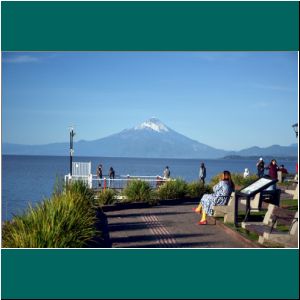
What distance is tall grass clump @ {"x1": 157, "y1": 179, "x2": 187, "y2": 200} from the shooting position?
59.3ft

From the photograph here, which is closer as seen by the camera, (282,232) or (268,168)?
(282,232)

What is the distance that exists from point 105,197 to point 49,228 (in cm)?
773

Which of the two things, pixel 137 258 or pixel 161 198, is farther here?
pixel 161 198

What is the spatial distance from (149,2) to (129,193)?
9.51 metres

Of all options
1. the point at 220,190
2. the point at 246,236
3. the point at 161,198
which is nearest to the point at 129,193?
the point at 161,198

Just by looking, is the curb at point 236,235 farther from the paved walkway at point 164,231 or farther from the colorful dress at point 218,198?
the colorful dress at point 218,198

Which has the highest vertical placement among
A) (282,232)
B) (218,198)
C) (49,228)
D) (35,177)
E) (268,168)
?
(268,168)

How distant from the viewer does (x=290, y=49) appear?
8305 millimetres

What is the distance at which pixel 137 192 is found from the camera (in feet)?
56.1

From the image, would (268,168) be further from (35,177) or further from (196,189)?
(35,177)

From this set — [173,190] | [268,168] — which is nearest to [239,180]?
[268,168]

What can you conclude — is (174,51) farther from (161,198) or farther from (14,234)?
(161,198)

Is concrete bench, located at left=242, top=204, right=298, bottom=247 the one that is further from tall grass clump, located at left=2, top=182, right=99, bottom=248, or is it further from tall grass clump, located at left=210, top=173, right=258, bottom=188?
tall grass clump, located at left=210, top=173, right=258, bottom=188

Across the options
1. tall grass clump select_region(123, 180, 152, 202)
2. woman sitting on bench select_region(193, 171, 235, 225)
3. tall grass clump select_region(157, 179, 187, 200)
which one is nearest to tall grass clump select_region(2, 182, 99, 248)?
woman sitting on bench select_region(193, 171, 235, 225)
